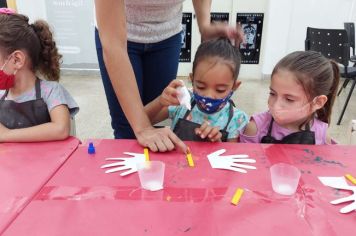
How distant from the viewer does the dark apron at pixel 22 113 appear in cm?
121

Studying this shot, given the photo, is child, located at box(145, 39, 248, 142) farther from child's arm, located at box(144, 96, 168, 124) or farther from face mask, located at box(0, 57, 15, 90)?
face mask, located at box(0, 57, 15, 90)

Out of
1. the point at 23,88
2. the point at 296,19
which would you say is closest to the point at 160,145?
the point at 23,88

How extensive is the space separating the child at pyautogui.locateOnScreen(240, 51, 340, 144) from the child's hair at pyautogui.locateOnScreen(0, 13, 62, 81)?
0.84 m

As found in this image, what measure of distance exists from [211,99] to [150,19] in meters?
0.42

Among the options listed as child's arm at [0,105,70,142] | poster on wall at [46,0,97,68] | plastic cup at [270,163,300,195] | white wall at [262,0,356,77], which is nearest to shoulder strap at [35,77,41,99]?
child's arm at [0,105,70,142]

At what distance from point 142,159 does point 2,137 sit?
47cm

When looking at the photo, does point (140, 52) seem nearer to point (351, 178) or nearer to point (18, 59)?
point (18, 59)

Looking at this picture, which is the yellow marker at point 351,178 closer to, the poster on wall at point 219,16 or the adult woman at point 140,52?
the adult woman at point 140,52

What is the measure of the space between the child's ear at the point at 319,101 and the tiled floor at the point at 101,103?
127cm

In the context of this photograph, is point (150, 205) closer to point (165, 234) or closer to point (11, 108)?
point (165, 234)

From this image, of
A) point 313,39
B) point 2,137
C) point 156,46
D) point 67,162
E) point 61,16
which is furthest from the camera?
point 61,16

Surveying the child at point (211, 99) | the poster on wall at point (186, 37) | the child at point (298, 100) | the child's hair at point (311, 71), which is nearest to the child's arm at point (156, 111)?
the child at point (211, 99)

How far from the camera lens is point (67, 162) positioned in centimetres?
88

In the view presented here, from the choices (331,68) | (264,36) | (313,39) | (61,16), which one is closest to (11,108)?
(331,68)
